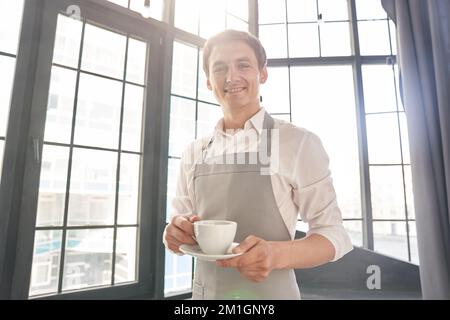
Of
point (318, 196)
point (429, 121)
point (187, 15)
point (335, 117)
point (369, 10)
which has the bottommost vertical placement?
point (318, 196)

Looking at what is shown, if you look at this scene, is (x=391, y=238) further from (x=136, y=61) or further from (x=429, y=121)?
(x=136, y=61)

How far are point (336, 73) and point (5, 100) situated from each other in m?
2.35

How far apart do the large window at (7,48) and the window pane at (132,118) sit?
570mm

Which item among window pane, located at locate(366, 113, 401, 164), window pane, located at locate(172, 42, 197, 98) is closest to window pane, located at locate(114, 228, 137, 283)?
window pane, located at locate(172, 42, 197, 98)

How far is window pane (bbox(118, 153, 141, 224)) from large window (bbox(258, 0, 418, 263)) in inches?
49.7

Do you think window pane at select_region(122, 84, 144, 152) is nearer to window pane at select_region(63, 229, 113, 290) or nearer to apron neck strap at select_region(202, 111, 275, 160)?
window pane at select_region(63, 229, 113, 290)

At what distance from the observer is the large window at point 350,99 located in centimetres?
207

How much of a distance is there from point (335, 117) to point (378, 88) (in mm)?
441

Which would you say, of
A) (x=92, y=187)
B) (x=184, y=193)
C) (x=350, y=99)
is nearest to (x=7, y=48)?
(x=92, y=187)

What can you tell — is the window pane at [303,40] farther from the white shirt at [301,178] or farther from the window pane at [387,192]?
the white shirt at [301,178]

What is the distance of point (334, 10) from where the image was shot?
92.6 inches
